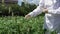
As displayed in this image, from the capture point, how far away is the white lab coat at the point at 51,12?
9.20ft

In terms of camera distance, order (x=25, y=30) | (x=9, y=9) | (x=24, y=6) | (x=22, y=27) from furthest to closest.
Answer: (x=24, y=6) → (x=9, y=9) → (x=22, y=27) → (x=25, y=30)

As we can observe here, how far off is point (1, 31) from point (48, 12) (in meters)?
1.41

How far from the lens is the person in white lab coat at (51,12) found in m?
2.80

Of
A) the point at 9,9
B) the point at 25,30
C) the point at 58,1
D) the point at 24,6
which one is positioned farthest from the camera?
the point at 24,6

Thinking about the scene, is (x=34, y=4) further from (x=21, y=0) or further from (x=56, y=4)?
(x=56, y=4)

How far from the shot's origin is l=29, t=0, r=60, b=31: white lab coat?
9.20ft

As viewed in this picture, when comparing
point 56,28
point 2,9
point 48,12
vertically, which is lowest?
point 2,9

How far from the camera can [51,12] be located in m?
2.80

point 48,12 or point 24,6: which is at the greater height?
point 48,12

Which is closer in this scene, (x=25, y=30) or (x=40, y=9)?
(x=40, y=9)

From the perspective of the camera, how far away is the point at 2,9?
9680mm

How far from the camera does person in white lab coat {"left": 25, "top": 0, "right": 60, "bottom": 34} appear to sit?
280cm

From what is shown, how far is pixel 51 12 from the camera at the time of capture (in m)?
2.80

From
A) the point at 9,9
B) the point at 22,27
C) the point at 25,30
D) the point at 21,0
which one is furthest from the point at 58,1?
the point at 21,0
